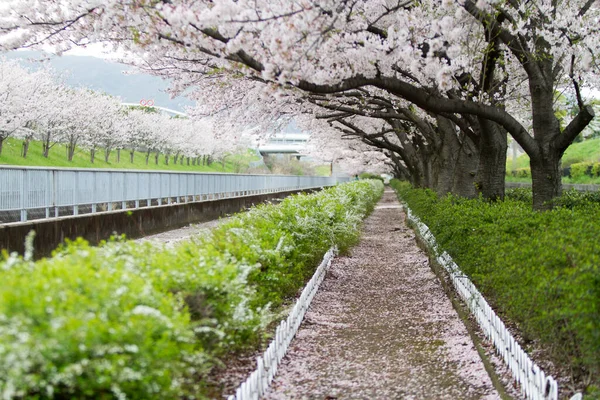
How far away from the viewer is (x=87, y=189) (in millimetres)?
15219

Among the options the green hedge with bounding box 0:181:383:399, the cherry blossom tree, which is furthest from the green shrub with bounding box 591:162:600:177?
the green hedge with bounding box 0:181:383:399

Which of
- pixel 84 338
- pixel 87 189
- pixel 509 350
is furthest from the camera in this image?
pixel 87 189

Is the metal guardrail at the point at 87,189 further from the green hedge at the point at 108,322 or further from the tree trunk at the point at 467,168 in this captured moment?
the tree trunk at the point at 467,168

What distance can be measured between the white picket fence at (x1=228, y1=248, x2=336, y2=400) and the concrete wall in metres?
2.23

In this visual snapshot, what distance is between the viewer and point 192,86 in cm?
1407

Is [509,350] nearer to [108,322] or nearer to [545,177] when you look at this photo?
[108,322]

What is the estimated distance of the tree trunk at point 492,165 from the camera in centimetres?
1316

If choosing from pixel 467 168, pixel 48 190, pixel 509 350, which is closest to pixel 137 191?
pixel 48 190

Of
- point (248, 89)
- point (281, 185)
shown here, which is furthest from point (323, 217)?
point (281, 185)

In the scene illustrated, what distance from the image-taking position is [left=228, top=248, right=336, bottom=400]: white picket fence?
14.5 ft

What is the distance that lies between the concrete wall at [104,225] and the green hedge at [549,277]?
415cm

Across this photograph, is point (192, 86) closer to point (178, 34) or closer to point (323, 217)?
point (323, 217)

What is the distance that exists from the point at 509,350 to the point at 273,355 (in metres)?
2.04

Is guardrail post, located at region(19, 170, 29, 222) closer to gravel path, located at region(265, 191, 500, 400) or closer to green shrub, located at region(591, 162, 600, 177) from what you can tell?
gravel path, located at region(265, 191, 500, 400)
